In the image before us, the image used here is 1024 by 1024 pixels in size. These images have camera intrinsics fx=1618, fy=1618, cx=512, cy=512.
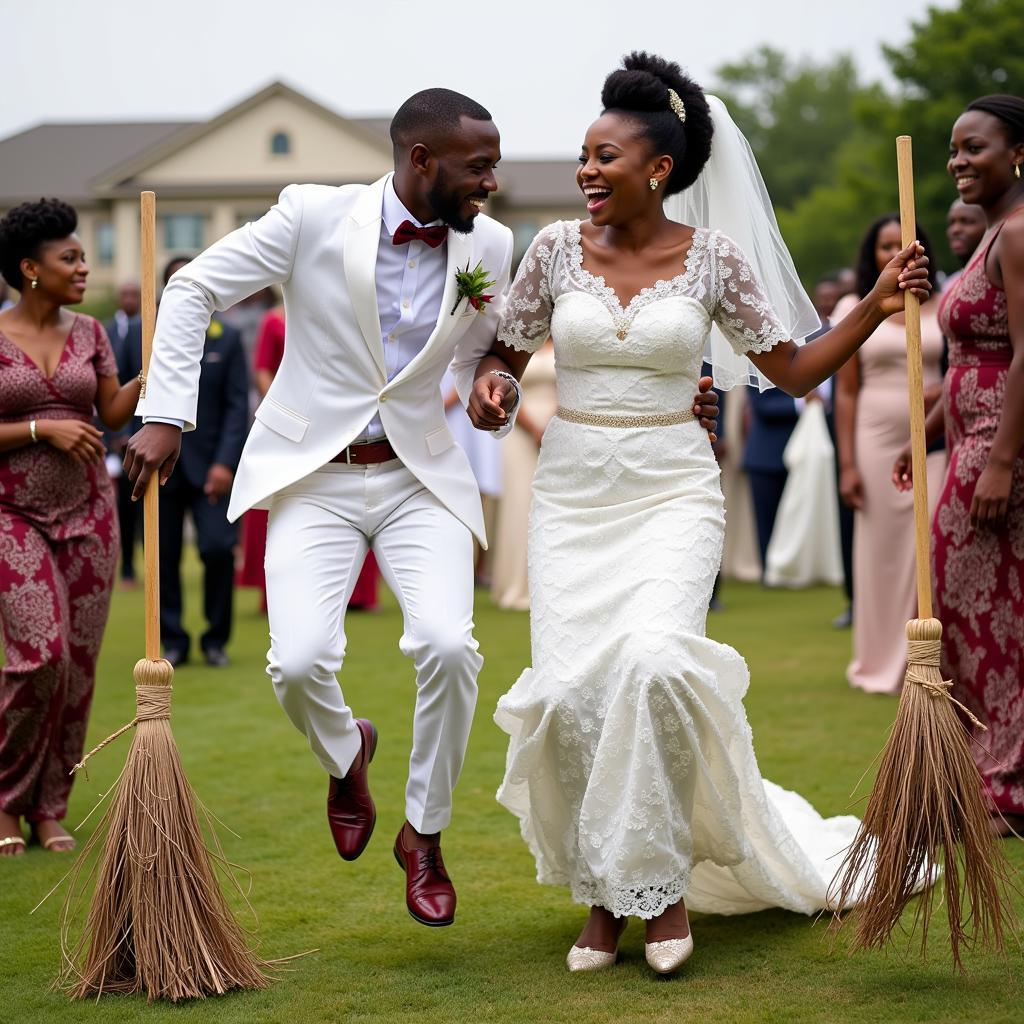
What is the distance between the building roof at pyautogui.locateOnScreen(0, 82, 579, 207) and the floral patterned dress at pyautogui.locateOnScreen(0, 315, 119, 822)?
56.2 m

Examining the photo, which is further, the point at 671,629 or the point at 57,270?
the point at 57,270

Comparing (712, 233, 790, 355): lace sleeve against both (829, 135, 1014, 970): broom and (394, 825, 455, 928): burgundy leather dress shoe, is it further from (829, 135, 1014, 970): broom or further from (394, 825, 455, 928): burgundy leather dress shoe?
(394, 825, 455, 928): burgundy leather dress shoe

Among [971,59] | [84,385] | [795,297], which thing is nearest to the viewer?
[795,297]

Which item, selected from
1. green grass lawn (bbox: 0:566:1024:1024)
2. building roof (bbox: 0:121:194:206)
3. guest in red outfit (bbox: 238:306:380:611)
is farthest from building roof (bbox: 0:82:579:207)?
green grass lawn (bbox: 0:566:1024:1024)

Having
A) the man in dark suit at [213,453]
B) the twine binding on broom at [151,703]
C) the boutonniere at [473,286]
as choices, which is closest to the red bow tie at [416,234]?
the boutonniere at [473,286]

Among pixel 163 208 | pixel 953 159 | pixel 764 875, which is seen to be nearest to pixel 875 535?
pixel 953 159

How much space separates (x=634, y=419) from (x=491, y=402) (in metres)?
0.50

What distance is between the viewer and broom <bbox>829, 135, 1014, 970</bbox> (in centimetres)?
485

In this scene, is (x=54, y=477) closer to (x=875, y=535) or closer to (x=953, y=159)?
(x=953, y=159)

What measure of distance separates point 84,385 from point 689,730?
336 centimetres

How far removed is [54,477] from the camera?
6.90 meters

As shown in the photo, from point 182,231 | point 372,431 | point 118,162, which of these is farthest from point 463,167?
point 118,162

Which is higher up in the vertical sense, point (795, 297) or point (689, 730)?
point (795, 297)

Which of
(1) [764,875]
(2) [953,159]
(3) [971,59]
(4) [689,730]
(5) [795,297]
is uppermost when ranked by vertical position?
(3) [971,59]
